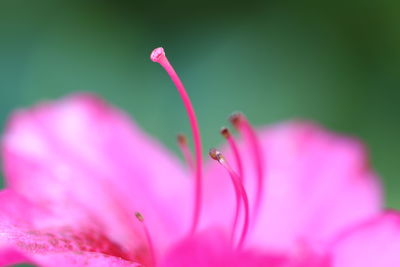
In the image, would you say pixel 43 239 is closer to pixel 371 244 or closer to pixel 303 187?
pixel 371 244

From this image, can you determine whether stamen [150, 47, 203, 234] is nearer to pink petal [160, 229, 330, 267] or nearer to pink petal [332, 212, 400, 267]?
pink petal [160, 229, 330, 267]

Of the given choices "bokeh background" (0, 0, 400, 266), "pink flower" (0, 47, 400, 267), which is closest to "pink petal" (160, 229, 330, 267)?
"pink flower" (0, 47, 400, 267)

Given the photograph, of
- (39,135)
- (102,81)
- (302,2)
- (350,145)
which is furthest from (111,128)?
(302,2)

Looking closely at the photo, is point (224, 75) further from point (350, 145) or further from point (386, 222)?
point (386, 222)

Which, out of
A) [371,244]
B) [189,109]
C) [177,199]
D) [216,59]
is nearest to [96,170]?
[177,199]

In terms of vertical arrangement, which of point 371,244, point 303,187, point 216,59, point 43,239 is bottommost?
point 43,239

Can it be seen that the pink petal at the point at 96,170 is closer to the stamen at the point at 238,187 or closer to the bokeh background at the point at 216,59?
the stamen at the point at 238,187
